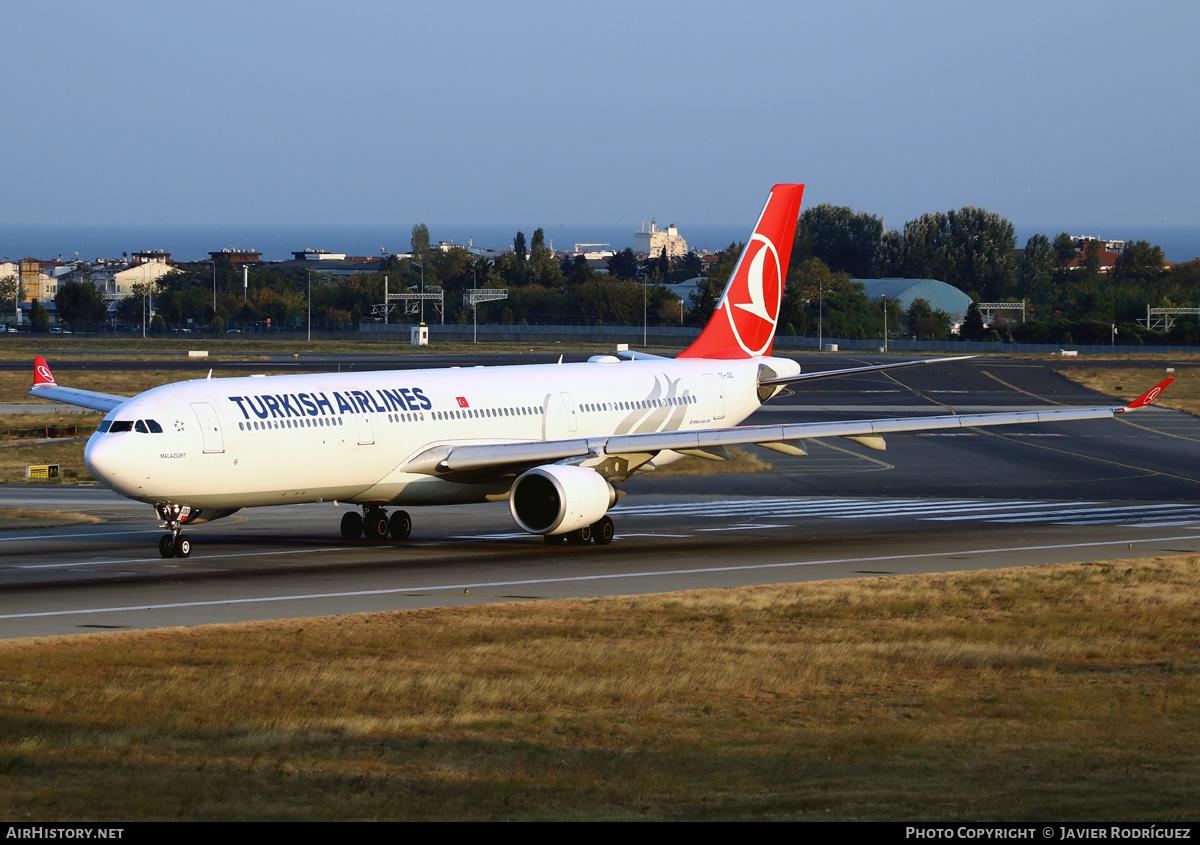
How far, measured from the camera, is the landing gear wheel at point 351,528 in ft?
126

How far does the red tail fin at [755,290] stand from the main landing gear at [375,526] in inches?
542

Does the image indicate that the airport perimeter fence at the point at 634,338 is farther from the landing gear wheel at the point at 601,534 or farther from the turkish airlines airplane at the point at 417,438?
the landing gear wheel at the point at 601,534

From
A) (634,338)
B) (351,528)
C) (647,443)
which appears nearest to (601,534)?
(647,443)

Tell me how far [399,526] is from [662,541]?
7392 mm

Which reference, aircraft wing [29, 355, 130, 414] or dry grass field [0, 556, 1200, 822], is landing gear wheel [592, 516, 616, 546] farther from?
aircraft wing [29, 355, 130, 414]

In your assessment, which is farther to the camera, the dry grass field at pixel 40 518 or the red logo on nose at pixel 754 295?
the red logo on nose at pixel 754 295

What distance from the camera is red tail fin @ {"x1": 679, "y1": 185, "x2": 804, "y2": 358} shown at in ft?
157

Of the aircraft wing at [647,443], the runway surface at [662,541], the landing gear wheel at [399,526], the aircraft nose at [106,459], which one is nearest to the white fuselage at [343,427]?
the aircraft nose at [106,459]

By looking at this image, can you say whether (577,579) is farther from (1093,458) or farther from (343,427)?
(1093,458)

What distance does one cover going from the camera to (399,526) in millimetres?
38406

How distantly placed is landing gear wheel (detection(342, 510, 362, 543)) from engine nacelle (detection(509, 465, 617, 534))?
4.94 metres

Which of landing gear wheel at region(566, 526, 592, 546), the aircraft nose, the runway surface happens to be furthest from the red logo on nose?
the aircraft nose

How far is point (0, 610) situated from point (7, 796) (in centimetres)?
1387
